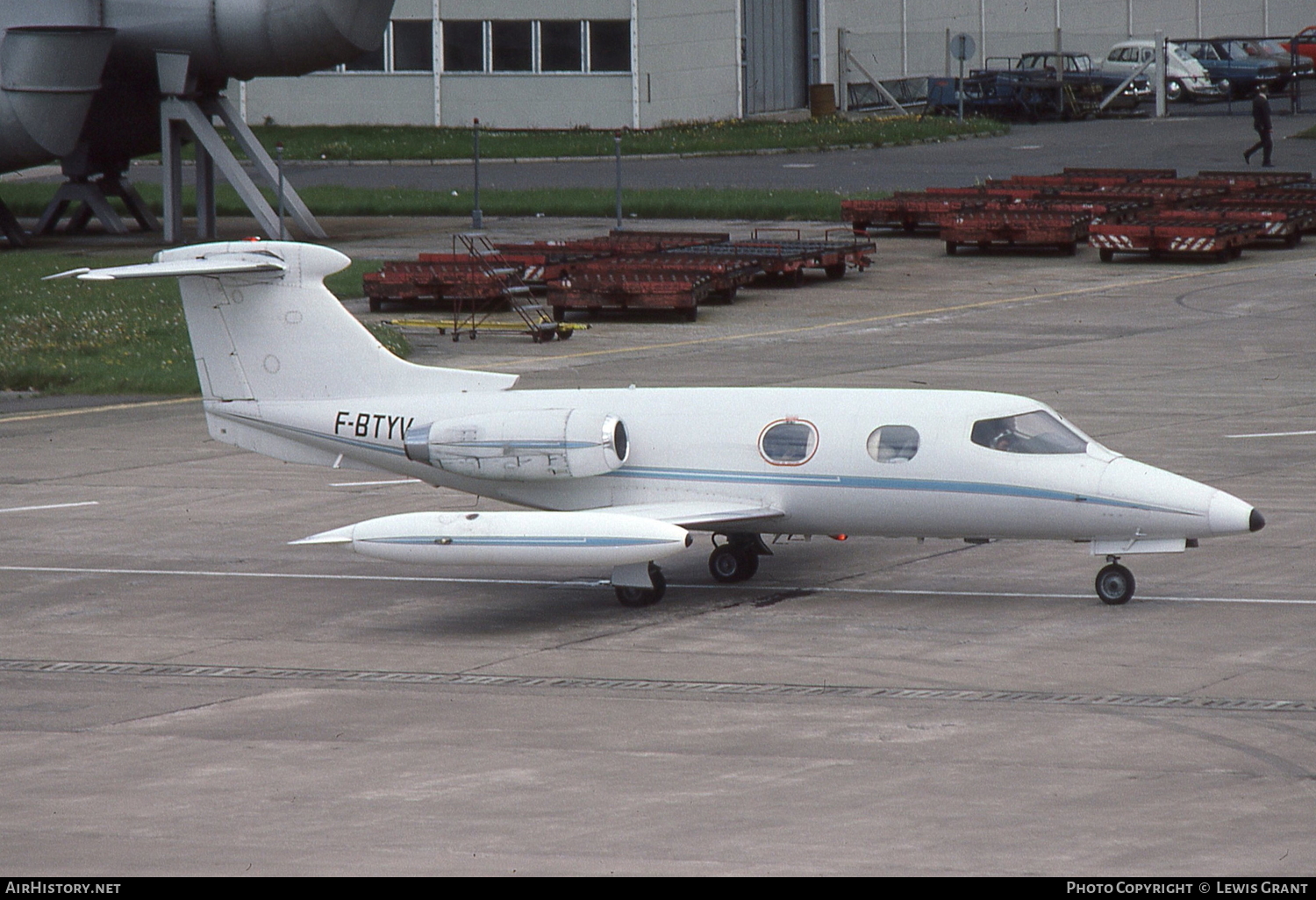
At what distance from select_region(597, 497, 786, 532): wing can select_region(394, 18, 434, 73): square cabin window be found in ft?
230

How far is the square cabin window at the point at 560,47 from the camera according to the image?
8725 centimetres

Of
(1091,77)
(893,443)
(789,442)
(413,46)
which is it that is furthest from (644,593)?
(1091,77)

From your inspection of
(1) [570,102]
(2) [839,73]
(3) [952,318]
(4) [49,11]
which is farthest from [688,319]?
(2) [839,73]

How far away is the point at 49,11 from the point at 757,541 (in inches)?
1543

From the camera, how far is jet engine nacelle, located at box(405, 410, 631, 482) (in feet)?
70.5

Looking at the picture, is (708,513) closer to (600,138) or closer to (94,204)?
(94,204)

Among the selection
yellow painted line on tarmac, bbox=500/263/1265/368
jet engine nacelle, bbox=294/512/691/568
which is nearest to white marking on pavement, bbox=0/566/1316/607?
jet engine nacelle, bbox=294/512/691/568

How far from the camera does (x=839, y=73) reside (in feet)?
326

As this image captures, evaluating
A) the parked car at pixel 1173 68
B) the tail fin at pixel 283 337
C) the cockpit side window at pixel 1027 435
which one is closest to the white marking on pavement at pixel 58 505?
the tail fin at pixel 283 337

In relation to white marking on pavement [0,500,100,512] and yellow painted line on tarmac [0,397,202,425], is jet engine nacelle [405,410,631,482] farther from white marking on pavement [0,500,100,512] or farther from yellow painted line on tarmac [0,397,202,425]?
yellow painted line on tarmac [0,397,202,425]

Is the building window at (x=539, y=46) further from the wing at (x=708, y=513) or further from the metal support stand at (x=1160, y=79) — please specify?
the wing at (x=708, y=513)

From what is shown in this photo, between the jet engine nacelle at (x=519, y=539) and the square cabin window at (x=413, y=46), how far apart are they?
70440 mm

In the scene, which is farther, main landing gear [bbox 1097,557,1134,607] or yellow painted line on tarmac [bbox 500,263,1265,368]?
yellow painted line on tarmac [bbox 500,263,1265,368]

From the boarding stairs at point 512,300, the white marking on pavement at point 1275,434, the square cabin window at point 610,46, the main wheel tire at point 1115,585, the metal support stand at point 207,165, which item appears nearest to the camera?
the main wheel tire at point 1115,585
